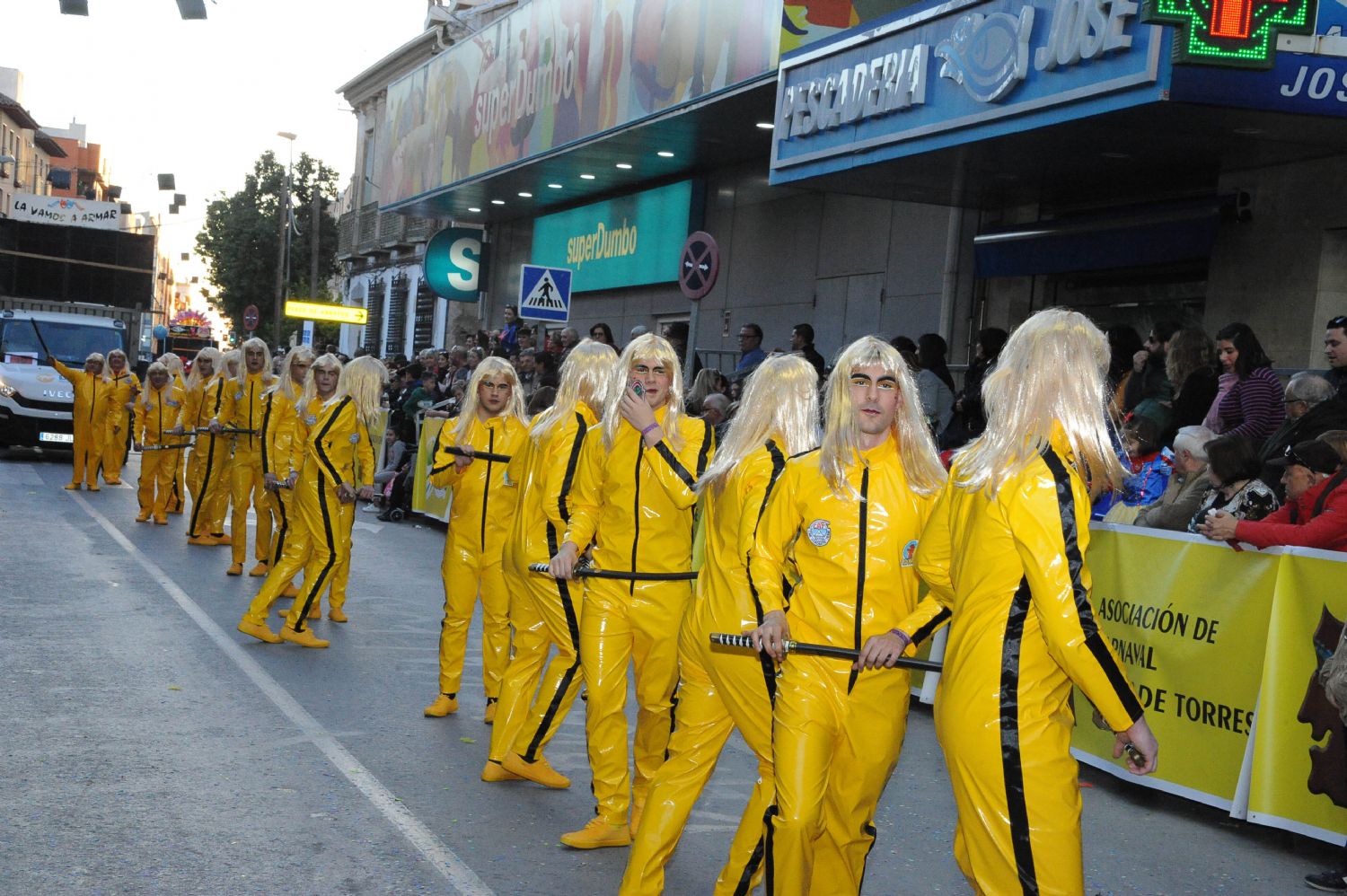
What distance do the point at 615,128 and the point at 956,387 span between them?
591 cm

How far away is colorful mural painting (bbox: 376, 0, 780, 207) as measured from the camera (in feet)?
54.4

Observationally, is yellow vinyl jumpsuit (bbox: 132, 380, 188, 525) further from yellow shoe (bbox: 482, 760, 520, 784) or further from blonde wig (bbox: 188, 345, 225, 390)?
yellow shoe (bbox: 482, 760, 520, 784)

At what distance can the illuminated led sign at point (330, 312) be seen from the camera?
135 feet

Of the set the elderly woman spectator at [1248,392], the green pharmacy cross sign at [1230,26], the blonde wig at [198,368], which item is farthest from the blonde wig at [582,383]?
the blonde wig at [198,368]

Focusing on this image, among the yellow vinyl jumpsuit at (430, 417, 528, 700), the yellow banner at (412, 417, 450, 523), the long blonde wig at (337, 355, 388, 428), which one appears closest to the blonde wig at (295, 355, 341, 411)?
the long blonde wig at (337, 355, 388, 428)

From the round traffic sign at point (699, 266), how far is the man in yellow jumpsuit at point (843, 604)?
887 cm

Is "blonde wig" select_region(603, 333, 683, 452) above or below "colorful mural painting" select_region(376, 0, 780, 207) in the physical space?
below

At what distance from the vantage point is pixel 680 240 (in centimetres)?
2272

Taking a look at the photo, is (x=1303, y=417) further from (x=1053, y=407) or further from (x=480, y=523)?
(x=1053, y=407)

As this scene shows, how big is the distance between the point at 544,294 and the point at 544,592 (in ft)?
38.2

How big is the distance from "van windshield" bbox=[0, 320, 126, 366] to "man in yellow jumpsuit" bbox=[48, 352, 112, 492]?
4652mm

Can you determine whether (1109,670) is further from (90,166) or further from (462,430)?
(90,166)

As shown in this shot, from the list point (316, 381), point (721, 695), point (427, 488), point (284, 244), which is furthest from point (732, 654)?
point (284, 244)

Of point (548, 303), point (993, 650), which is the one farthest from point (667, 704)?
point (548, 303)
